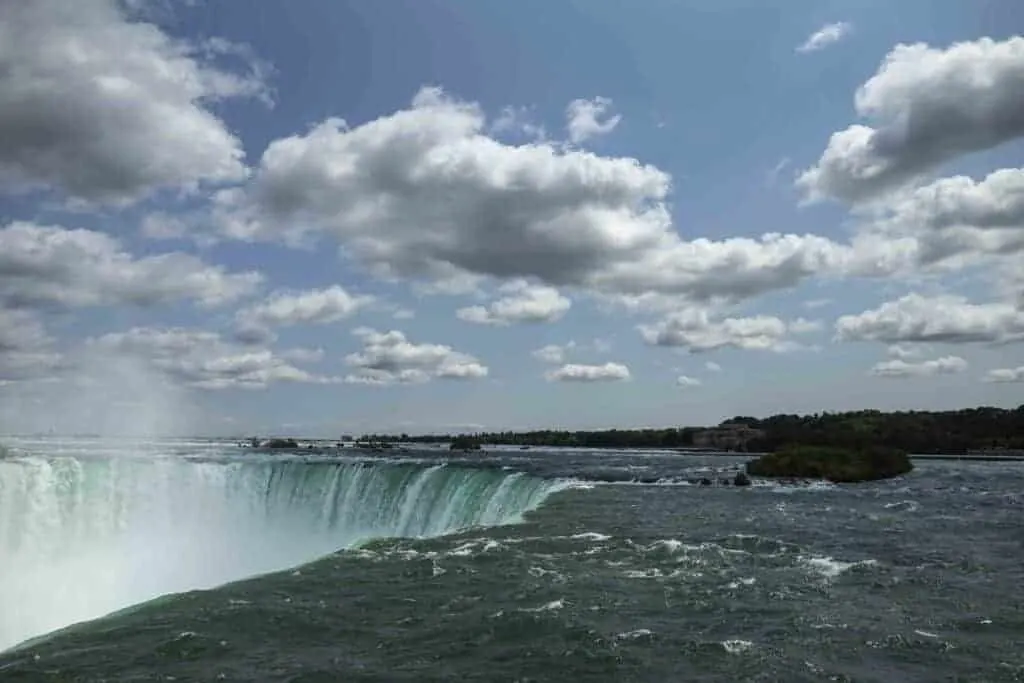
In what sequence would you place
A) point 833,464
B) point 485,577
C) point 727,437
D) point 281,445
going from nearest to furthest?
point 485,577 < point 833,464 < point 727,437 < point 281,445

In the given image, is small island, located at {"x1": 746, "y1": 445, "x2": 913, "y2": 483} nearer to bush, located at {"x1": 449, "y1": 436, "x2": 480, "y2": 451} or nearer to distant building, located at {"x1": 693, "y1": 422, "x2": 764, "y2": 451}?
distant building, located at {"x1": 693, "y1": 422, "x2": 764, "y2": 451}

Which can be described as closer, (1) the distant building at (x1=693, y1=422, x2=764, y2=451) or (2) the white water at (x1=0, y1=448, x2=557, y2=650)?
(2) the white water at (x1=0, y1=448, x2=557, y2=650)

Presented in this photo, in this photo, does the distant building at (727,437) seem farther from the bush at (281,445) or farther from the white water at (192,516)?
the white water at (192,516)

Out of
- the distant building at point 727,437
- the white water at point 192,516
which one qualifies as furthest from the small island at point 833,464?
the distant building at point 727,437

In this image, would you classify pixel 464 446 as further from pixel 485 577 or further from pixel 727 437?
pixel 485 577

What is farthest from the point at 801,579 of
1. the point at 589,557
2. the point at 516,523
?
the point at 516,523

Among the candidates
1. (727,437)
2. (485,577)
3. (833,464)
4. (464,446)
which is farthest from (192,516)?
(464,446)

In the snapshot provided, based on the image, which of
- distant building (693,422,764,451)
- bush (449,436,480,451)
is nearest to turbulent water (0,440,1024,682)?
distant building (693,422,764,451)
